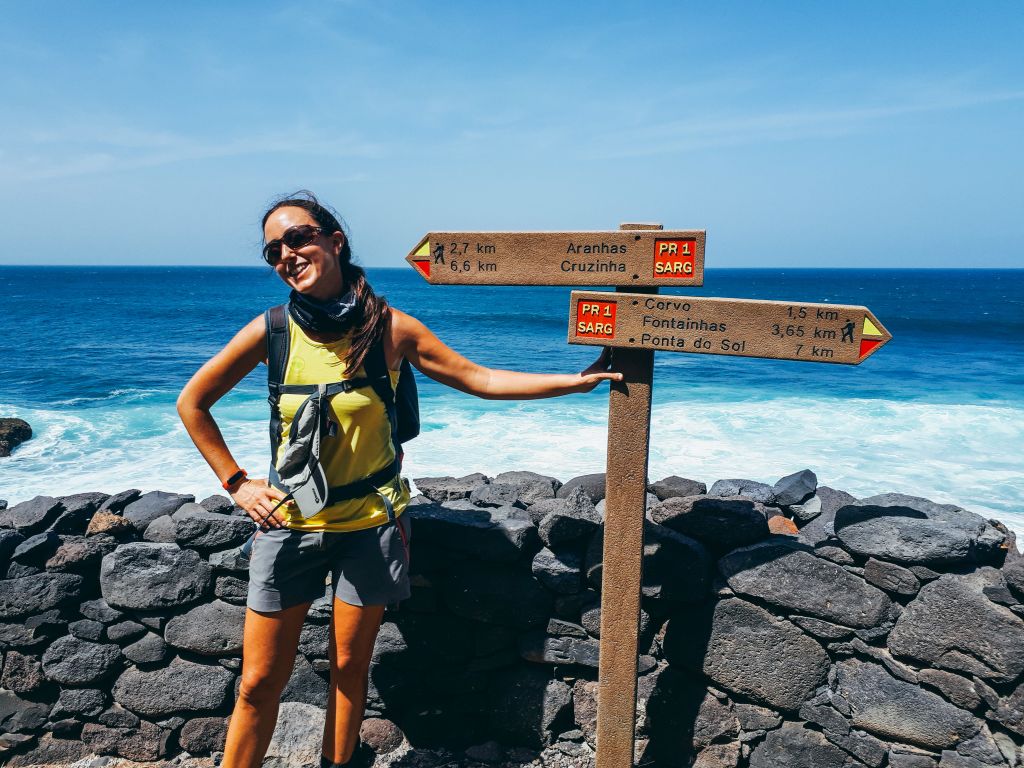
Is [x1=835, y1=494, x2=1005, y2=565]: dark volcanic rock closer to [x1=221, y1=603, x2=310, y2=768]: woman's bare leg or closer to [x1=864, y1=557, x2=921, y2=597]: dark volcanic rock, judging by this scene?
[x1=864, y1=557, x2=921, y2=597]: dark volcanic rock

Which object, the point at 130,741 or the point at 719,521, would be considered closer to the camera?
the point at 719,521

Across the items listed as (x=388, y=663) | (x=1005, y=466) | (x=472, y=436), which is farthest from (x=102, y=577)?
(x=1005, y=466)

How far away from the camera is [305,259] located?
2.58 metres

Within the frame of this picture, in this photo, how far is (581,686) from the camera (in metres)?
3.46

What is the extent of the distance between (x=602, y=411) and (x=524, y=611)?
1192 centimetres

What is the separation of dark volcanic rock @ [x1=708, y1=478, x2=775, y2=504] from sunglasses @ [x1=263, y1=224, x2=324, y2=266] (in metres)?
3.39

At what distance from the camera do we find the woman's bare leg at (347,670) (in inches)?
106

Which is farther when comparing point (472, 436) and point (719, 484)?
point (472, 436)

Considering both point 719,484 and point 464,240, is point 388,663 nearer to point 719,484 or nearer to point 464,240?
point 464,240

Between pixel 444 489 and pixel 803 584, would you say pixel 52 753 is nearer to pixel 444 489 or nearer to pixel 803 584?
pixel 444 489

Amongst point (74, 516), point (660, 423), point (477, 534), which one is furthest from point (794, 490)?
point (660, 423)

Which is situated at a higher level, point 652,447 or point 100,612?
point 100,612

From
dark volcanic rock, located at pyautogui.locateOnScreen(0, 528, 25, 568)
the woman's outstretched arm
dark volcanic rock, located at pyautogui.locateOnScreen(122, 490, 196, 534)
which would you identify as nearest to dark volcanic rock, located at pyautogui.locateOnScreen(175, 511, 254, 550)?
dark volcanic rock, located at pyautogui.locateOnScreen(122, 490, 196, 534)

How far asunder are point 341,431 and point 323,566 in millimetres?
548
